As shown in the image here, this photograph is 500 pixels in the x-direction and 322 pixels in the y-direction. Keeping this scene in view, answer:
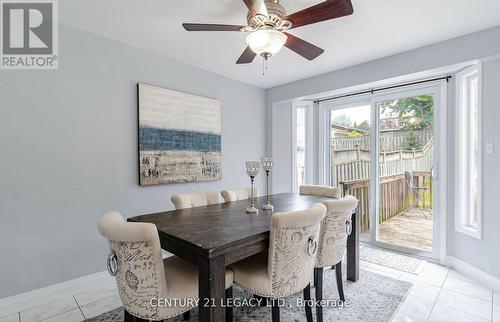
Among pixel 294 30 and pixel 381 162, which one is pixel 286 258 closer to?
pixel 294 30

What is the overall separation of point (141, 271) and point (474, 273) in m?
3.20

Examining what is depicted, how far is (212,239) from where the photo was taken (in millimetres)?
1363

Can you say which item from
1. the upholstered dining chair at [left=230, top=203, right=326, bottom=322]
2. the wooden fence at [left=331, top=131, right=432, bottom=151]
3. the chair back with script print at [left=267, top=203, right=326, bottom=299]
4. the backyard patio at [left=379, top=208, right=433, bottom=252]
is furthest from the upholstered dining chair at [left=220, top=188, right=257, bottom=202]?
the backyard patio at [left=379, top=208, right=433, bottom=252]

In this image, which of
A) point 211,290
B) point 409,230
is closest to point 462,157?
point 409,230

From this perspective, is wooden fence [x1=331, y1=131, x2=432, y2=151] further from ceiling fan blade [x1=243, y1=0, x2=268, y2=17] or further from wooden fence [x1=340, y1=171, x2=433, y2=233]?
ceiling fan blade [x1=243, y1=0, x2=268, y2=17]

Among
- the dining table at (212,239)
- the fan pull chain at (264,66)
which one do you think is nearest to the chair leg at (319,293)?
the dining table at (212,239)

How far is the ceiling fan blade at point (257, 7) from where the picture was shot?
4.97ft

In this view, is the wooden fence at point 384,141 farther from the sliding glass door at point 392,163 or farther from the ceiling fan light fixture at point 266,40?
the ceiling fan light fixture at point 266,40

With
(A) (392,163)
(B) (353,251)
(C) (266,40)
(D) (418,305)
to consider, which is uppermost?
(C) (266,40)

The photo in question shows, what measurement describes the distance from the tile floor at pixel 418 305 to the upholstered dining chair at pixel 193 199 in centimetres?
99

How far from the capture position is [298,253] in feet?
5.02

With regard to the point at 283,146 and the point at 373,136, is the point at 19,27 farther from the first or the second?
the point at 373,136

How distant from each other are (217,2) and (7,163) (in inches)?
83.7

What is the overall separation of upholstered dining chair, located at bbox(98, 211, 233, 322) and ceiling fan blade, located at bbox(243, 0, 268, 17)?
4.55 feet
